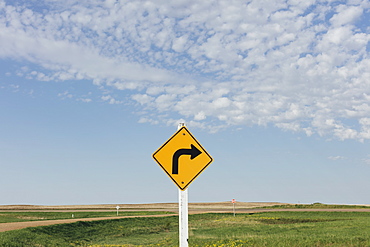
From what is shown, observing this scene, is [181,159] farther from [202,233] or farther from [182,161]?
[202,233]

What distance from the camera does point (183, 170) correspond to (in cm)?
722

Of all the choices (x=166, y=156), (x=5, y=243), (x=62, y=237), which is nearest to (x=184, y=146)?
(x=166, y=156)

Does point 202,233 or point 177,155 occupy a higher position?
point 177,155

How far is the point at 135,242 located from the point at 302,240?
1383 cm

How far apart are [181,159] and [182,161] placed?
4 centimetres

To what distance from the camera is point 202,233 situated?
29.0m

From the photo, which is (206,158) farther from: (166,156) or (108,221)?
(108,221)

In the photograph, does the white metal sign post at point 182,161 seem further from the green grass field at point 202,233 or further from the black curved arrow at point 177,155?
the green grass field at point 202,233

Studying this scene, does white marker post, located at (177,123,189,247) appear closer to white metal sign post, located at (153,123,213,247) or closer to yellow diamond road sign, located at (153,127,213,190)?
white metal sign post, located at (153,123,213,247)

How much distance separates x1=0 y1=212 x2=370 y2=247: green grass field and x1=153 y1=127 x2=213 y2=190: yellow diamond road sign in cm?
1175

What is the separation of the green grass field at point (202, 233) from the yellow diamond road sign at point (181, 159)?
38.6 ft

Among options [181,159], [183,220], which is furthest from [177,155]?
[183,220]

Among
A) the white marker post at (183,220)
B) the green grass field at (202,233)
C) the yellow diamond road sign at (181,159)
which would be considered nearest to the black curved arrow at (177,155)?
the yellow diamond road sign at (181,159)

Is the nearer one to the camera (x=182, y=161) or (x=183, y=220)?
(x=183, y=220)
